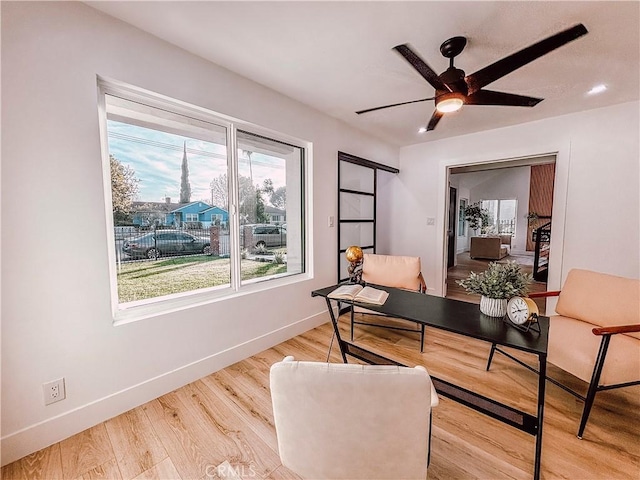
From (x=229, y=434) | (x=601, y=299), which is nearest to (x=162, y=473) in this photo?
(x=229, y=434)

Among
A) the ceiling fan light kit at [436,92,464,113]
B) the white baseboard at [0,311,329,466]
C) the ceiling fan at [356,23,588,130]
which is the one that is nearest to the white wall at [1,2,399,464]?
the white baseboard at [0,311,329,466]

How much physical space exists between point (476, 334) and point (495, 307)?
33cm

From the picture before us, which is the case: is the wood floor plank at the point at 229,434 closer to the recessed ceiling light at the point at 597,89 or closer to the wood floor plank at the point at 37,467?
the wood floor plank at the point at 37,467

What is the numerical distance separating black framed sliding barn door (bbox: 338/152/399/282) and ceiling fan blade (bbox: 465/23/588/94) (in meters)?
1.88

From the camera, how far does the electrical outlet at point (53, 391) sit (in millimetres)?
1564

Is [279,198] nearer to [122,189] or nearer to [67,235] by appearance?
[122,189]

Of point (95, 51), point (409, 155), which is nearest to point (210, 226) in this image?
point (95, 51)

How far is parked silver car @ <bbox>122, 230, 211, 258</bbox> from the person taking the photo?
201 cm

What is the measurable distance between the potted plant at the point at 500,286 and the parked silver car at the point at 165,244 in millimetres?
2118

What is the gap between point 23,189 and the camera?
1.45 m

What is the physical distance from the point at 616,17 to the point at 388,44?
1338 mm

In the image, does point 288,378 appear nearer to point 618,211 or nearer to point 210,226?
point 210,226

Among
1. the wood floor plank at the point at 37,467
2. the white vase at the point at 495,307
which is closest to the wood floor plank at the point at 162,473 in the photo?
the wood floor plank at the point at 37,467

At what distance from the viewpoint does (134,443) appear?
1587mm
